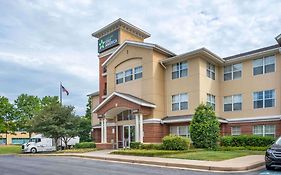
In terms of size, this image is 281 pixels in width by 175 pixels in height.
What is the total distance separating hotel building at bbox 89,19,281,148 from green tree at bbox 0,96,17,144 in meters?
32.8

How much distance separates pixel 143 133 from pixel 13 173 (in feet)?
59.7

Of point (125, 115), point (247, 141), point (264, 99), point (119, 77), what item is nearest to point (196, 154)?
point (247, 141)

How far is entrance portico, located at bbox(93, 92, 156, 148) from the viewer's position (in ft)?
103

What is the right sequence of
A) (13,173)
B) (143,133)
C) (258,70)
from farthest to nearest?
(143,133) < (258,70) < (13,173)

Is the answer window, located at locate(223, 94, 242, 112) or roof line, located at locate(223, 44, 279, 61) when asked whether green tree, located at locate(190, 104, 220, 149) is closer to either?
window, located at locate(223, 94, 242, 112)

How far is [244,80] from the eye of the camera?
102 feet

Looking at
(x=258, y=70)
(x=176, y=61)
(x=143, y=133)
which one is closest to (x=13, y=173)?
(x=143, y=133)

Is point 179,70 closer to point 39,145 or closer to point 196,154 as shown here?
point 196,154

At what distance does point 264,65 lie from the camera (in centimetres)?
2973

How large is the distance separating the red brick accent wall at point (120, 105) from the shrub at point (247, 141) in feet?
24.8

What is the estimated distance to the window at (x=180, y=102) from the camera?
31.7 m

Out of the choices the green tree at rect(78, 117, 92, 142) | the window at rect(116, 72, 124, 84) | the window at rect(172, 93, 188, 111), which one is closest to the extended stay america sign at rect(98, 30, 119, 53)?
the window at rect(116, 72, 124, 84)

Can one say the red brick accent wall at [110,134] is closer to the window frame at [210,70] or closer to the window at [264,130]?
the window frame at [210,70]

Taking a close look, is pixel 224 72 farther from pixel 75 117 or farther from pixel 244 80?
pixel 75 117
